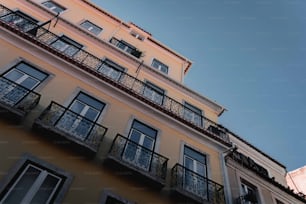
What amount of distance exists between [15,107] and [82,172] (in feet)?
9.12

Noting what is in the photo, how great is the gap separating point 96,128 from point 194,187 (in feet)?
13.3

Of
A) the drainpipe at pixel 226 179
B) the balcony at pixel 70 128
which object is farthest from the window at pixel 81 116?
the drainpipe at pixel 226 179

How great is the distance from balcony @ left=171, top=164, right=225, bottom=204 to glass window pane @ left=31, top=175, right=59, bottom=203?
146 inches

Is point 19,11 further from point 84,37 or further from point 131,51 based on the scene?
point 131,51

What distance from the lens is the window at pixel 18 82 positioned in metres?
8.49

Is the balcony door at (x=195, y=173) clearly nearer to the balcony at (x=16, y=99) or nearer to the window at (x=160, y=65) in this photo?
the balcony at (x=16, y=99)

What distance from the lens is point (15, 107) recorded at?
317 inches

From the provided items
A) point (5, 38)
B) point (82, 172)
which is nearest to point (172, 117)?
point (82, 172)

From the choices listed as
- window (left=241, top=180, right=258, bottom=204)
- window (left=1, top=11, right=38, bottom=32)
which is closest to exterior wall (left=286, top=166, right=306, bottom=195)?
window (left=241, top=180, right=258, bottom=204)

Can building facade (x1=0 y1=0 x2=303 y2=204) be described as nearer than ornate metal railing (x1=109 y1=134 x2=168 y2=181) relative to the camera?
Yes

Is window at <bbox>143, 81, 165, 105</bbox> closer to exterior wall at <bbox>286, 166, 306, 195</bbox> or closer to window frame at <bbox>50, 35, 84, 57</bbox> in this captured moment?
window frame at <bbox>50, 35, 84, 57</bbox>

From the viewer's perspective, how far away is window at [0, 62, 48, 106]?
849 centimetres

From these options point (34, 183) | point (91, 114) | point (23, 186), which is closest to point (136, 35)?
point (91, 114)

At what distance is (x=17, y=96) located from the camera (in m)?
8.66
